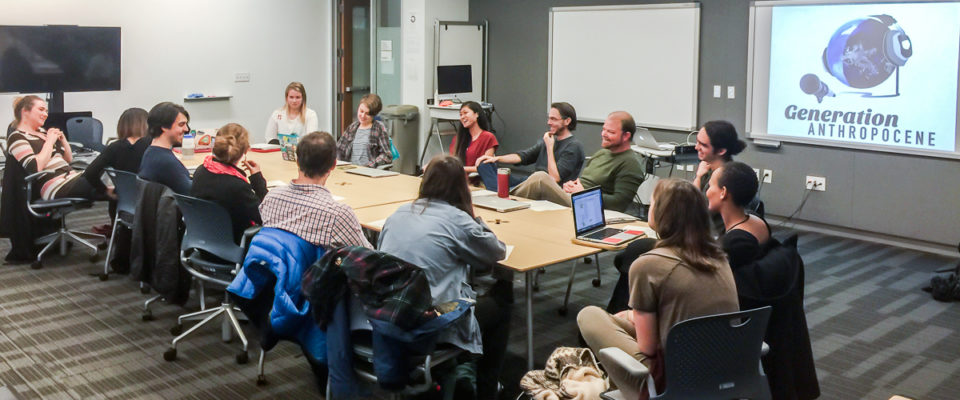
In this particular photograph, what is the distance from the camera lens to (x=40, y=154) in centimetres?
605

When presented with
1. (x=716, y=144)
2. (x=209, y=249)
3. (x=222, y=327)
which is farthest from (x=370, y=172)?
(x=716, y=144)

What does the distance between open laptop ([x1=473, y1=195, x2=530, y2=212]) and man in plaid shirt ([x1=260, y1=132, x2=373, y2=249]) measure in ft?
4.14

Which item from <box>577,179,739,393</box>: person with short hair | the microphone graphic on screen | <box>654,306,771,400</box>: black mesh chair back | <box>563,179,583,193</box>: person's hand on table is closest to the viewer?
<box>654,306,771,400</box>: black mesh chair back

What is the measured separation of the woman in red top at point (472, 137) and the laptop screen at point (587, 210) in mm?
2170

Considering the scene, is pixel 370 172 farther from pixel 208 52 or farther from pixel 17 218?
pixel 208 52

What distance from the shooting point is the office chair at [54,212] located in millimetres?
6047

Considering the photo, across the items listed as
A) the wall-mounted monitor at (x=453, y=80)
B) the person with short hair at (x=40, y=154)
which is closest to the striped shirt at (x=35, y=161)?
the person with short hair at (x=40, y=154)

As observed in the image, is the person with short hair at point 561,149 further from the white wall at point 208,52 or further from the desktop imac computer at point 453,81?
the white wall at point 208,52

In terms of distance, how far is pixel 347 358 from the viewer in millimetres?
3225

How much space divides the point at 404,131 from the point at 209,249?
227 inches

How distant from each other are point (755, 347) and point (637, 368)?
0.41 m

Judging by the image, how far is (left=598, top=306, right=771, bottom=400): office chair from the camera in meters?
2.79

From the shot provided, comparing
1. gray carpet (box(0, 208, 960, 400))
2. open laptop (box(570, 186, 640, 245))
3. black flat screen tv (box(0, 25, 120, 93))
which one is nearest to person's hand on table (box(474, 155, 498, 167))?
gray carpet (box(0, 208, 960, 400))

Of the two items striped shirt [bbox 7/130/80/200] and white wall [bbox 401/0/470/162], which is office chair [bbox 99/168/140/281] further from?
white wall [bbox 401/0/470/162]
